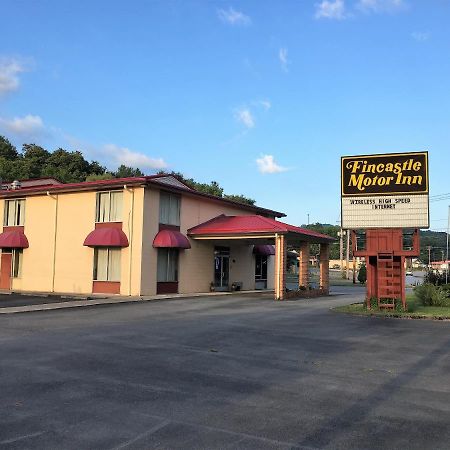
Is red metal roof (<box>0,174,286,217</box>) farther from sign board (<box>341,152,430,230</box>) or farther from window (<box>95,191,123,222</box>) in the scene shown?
sign board (<box>341,152,430,230</box>)

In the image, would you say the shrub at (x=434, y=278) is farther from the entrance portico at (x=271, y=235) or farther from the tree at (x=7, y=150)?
the tree at (x=7, y=150)

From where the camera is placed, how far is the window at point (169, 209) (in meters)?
26.5

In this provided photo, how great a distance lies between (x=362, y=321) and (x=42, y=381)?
11086mm

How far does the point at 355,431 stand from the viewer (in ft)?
17.6

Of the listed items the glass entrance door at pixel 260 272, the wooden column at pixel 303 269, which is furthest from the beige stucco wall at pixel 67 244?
the glass entrance door at pixel 260 272

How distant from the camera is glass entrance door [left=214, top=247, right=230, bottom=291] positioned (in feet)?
100

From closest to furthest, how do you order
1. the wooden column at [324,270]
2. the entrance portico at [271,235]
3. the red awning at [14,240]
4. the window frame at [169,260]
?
the entrance portico at [271,235], the window frame at [169,260], the red awning at [14,240], the wooden column at [324,270]

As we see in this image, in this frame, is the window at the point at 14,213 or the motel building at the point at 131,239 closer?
the motel building at the point at 131,239

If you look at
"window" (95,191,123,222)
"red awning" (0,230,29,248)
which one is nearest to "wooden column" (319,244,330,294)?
"window" (95,191,123,222)

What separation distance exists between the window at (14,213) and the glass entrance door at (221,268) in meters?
11.9

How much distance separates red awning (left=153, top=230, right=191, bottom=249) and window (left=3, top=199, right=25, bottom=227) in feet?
32.9

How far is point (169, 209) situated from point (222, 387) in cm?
2029

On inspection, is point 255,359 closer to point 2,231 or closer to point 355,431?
point 355,431

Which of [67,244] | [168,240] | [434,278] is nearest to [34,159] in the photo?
[67,244]
